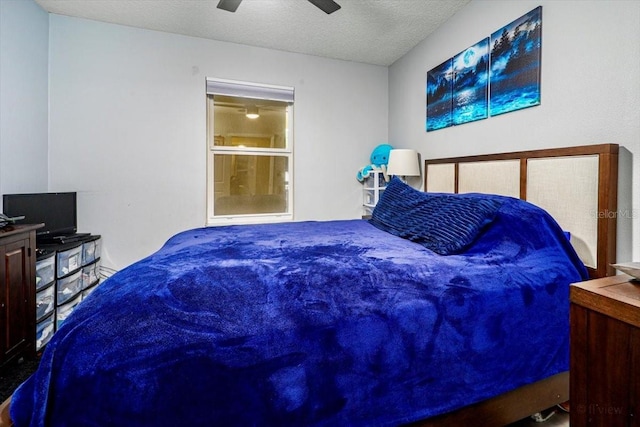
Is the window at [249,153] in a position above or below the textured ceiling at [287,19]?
below

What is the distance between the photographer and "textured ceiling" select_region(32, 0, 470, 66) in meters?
2.55

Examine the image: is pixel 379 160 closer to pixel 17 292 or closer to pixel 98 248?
pixel 98 248

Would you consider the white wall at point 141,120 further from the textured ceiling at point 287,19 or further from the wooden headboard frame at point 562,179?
the wooden headboard frame at point 562,179

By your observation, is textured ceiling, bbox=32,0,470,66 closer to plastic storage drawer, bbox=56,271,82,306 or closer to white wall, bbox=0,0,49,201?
white wall, bbox=0,0,49,201

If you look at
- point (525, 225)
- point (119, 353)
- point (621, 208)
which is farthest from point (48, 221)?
point (621, 208)

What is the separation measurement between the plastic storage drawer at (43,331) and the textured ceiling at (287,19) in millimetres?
2525

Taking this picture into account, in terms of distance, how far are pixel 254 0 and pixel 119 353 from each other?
2.69 m

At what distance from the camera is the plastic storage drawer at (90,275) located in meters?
2.60

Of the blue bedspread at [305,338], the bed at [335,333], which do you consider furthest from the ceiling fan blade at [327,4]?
the blue bedspread at [305,338]

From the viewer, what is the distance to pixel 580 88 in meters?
1.70

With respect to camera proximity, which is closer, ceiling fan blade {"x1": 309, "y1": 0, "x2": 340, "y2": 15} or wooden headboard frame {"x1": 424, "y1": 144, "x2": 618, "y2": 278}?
wooden headboard frame {"x1": 424, "y1": 144, "x2": 618, "y2": 278}

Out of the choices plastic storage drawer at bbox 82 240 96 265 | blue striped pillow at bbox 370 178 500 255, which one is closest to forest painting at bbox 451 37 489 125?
blue striped pillow at bbox 370 178 500 255

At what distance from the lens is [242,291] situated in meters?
0.96

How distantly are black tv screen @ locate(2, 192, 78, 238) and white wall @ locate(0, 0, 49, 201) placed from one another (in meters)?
0.12
